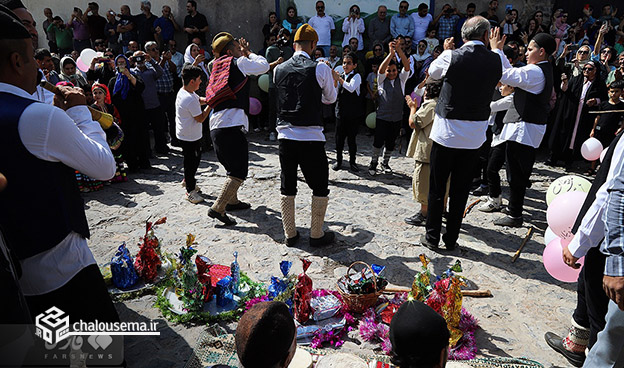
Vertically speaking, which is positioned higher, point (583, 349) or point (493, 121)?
point (493, 121)

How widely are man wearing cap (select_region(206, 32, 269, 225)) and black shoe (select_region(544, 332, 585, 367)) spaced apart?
3771 mm

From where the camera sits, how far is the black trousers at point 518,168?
17.3ft

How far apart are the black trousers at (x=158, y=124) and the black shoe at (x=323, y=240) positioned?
5.45m

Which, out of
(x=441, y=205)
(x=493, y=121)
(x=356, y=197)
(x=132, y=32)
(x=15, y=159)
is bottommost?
(x=356, y=197)

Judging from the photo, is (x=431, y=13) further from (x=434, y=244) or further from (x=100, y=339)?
(x=100, y=339)

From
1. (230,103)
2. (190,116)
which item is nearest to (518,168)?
(230,103)

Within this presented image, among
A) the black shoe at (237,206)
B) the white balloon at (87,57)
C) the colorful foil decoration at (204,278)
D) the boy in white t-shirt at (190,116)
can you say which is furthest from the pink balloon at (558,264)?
the white balloon at (87,57)

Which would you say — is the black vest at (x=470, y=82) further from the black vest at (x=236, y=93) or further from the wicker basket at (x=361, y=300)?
the black vest at (x=236, y=93)

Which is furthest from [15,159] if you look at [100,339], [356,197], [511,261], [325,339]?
[356,197]

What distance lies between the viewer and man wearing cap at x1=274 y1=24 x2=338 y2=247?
445 centimetres

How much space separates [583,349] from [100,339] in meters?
3.33

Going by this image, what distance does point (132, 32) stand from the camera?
12492mm

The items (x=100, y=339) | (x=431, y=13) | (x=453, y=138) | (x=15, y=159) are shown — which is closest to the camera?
(x=15, y=159)

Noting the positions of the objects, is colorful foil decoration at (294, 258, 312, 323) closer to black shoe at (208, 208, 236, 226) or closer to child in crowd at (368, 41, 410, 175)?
black shoe at (208, 208, 236, 226)
